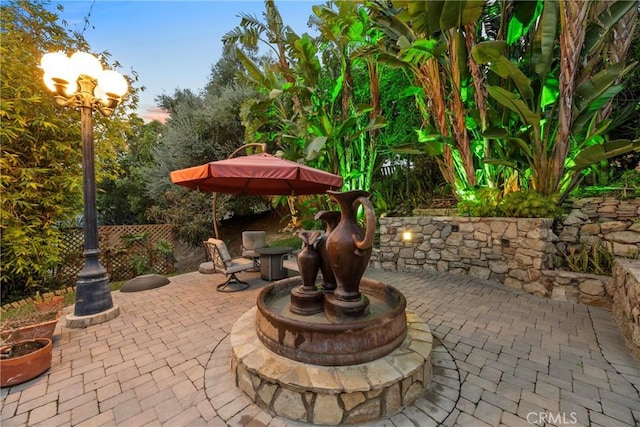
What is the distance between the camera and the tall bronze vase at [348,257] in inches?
81.0

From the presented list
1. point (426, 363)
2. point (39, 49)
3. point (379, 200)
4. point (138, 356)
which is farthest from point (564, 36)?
point (39, 49)

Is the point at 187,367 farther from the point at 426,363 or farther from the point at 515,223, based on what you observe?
the point at 515,223

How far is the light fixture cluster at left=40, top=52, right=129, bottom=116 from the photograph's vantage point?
3.03 meters

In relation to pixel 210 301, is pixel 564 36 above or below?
above

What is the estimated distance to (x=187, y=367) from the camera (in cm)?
234

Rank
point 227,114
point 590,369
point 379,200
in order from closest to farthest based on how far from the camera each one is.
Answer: point 590,369 < point 379,200 < point 227,114

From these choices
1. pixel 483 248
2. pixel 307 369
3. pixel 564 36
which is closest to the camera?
pixel 307 369

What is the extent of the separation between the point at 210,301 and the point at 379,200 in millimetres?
5183

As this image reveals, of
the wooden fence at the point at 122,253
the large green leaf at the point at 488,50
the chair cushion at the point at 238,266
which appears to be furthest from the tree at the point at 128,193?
the large green leaf at the point at 488,50

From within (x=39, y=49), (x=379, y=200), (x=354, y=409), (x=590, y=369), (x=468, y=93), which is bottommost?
(x=590, y=369)
